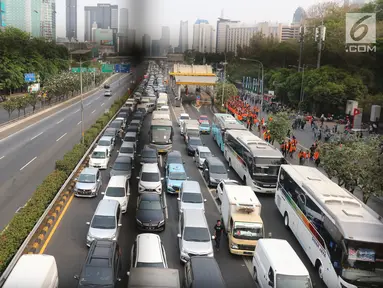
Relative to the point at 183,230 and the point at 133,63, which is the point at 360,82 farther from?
the point at 133,63

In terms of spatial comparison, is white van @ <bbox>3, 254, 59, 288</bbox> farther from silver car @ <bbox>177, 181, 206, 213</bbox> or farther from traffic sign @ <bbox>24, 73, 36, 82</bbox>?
traffic sign @ <bbox>24, 73, 36, 82</bbox>

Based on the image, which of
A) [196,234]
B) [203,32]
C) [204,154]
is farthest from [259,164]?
[203,32]

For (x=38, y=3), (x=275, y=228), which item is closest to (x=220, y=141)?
(x=275, y=228)

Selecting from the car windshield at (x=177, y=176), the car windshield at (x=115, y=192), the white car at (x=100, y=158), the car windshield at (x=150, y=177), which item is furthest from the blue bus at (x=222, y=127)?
the car windshield at (x=115, y=192)

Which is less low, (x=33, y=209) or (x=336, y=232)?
(x=336, y=232)

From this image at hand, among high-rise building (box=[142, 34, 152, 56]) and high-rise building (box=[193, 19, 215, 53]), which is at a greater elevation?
high-rise building (box=[193, 19, 215, 53])

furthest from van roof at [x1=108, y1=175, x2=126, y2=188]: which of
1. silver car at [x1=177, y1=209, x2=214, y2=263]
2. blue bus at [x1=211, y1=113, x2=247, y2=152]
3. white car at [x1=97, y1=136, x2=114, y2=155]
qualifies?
blue bus at [x1=211, y1=113, x2=247, y2=152]

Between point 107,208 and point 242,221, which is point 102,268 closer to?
point 107,208
